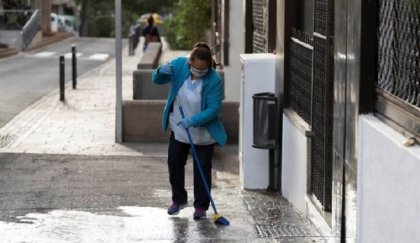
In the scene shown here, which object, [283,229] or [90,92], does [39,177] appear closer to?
[283,229]

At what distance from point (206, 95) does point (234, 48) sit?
35.2 feet

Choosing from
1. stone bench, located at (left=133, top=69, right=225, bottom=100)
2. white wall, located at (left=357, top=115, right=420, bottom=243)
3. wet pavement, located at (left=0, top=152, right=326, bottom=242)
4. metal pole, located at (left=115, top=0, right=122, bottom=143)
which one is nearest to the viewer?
white wall, located at (left=357, top=115, right=420, bottom=243)

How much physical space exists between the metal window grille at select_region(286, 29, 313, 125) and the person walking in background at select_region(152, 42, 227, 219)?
0.83m

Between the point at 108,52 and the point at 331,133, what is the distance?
39.4m

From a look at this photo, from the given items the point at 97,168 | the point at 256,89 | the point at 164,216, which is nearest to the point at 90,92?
the point at 97,168

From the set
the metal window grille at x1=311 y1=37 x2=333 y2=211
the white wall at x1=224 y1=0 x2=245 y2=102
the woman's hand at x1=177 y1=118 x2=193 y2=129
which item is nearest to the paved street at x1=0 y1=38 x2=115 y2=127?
the white wall at x1=224 y1=0 x2=245 y2=102

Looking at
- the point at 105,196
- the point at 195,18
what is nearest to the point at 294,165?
the point at 105,196

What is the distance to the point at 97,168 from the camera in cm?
1220

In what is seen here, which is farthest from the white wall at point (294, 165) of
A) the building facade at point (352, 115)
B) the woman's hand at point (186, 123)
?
the woman's hand at point (186, 123)

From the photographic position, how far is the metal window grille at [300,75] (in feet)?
30.1

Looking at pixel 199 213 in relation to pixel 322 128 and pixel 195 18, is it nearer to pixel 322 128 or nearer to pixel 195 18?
pixel 322 128

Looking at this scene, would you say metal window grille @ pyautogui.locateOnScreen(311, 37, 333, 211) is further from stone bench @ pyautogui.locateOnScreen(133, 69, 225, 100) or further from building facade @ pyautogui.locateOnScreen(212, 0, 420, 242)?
stone bench @ pyautogui.locateOnScreen(133, 69, 225, 100)

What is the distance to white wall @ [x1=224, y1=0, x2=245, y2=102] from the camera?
19141mm

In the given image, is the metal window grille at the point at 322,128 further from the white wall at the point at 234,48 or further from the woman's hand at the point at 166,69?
the white wall at the point at 234,48
